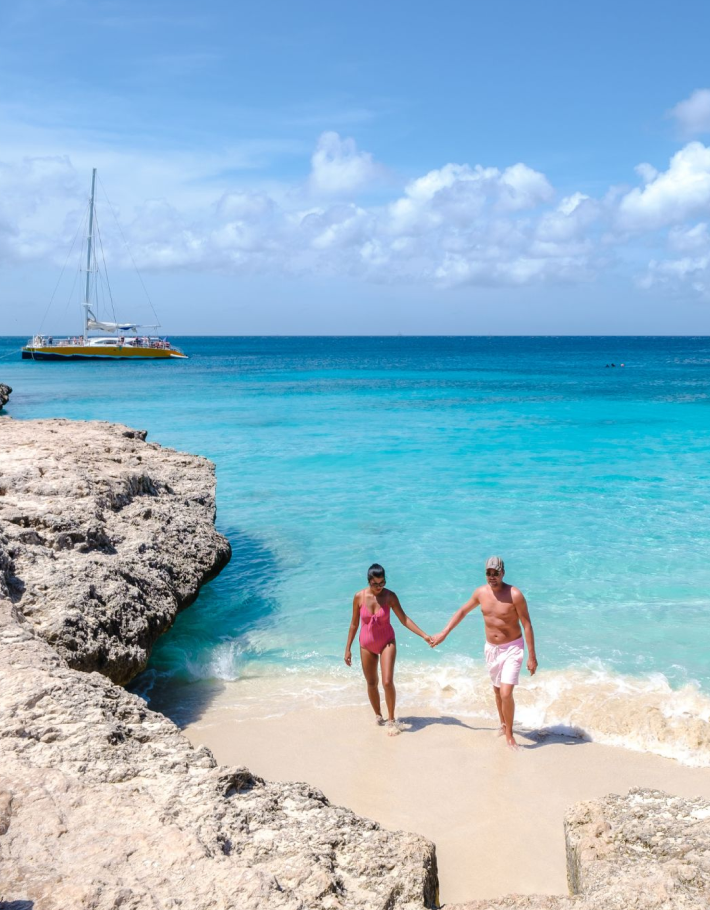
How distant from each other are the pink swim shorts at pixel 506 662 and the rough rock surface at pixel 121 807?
8.75ft

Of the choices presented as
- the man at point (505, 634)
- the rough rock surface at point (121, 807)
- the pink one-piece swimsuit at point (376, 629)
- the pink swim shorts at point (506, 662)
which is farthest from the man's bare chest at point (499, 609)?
the rough rock surface at point (121, 807)

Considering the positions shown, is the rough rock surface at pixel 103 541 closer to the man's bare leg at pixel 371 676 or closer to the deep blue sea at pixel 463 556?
the deep blue sea at pixel 463 556

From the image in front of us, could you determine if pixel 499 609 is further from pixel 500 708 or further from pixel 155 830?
pixel 155 830

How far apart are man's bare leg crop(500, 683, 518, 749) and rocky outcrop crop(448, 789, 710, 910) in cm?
237

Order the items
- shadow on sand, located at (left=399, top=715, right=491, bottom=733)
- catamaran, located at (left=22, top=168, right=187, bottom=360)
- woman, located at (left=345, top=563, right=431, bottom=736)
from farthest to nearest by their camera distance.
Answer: catamaran, located at (left=22, top=168, right=187, bottom=360)
shadow on sand, located at (left=399, top=715, right=491, bottom=733)
woman, located at (left=345, top=563, right=431, bottom=736)

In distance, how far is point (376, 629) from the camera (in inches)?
242

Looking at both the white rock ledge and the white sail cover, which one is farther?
the white sail cover

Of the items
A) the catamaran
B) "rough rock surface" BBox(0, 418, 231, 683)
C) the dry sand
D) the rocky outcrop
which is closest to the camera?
the rocky outcrop

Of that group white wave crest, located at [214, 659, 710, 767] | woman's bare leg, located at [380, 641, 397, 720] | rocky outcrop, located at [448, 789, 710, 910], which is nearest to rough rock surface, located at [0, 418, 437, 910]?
rocky outcrop, located at [448, 789, 710, 910]

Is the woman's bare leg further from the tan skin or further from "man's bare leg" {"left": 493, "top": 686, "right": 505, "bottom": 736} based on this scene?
"man's bare leg" {"left": 493, "top": 686, "right": 505, "bottom": 736}

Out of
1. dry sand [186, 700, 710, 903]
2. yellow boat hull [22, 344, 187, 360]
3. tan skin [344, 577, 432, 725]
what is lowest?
dry sand [186, 700, 710, 903]

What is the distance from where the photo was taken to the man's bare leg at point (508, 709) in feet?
19.4

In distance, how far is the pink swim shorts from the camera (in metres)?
5.94

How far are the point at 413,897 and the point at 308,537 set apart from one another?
8.82m
